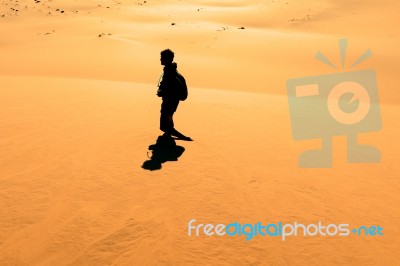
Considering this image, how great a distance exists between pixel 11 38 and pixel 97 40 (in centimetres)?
569

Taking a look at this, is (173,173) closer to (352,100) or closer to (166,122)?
(166,122)

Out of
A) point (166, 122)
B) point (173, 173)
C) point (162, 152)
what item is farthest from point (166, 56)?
point (173, 173)

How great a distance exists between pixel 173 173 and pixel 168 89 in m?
1.77

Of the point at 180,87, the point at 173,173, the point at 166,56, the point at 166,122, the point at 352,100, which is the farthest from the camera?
the point at 352,100

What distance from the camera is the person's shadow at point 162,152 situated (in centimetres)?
604

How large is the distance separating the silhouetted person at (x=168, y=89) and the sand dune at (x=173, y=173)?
1.41ft

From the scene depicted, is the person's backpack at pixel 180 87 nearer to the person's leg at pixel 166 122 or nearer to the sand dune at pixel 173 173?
the person's leg at pixel 166 122

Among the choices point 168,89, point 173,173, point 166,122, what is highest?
point 168,89

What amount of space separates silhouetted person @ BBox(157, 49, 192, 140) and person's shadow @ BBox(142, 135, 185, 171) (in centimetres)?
19

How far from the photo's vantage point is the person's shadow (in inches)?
238

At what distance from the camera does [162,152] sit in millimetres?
6543

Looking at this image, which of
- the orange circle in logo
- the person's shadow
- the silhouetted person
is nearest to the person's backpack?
the silhouetted person

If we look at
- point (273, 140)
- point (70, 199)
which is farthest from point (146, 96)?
point (70, 199)

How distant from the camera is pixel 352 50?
17.5 m
